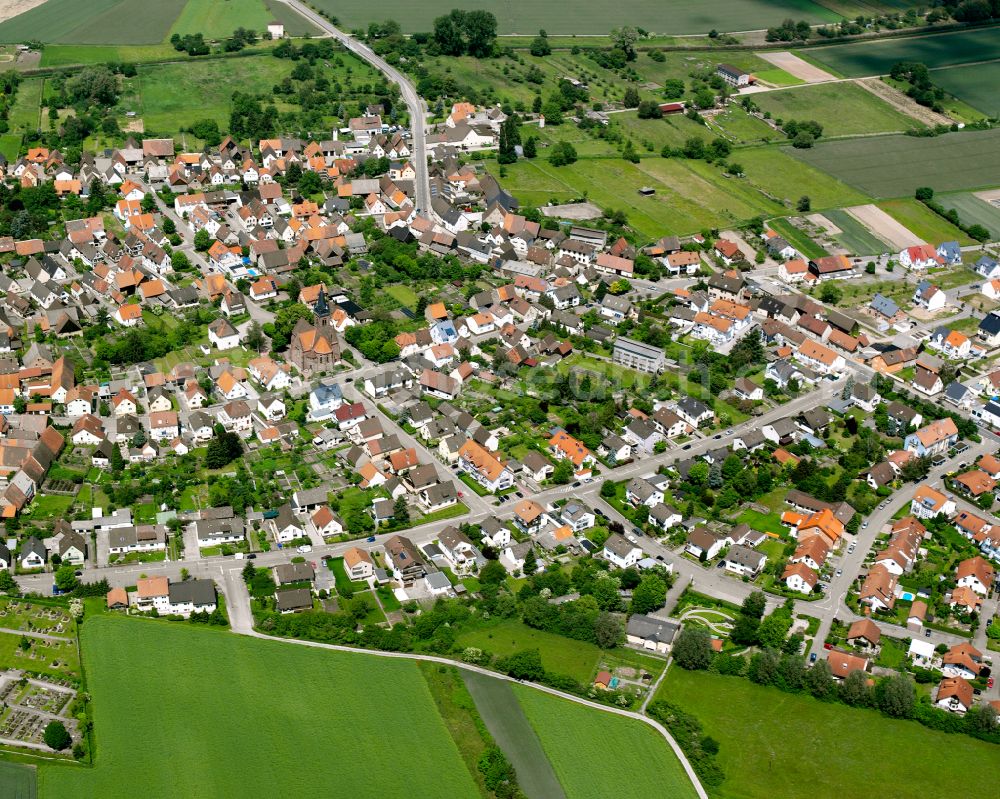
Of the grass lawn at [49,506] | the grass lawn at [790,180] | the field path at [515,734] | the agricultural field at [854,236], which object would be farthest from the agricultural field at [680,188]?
the field path at [515,734]

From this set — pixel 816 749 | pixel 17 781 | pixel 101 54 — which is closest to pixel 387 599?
pixel 17 781

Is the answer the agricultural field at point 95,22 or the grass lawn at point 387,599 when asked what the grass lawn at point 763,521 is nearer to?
the grass lawn at point 387,599

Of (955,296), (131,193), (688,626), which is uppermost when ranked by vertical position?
(131,193)

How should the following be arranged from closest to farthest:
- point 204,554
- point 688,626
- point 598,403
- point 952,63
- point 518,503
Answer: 1. point 688,626
2. point 204,554
3. point 518,503
4. point 598,403
5. point 952,63

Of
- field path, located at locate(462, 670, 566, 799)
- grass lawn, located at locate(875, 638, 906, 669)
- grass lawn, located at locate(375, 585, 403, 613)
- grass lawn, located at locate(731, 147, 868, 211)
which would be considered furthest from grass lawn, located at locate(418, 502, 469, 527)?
grass lawn, located at locate(731, 147, 868, 211)

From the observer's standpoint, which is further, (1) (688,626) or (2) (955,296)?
(2) (955,296)

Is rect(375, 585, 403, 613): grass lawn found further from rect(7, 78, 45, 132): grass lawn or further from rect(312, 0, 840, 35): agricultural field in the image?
rect(312, 0, 840, 35): agricultural field

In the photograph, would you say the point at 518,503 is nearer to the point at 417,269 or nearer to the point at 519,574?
the point at 519,574

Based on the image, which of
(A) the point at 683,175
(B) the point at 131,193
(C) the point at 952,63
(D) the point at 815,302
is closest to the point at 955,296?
(D) the point at 815,302
